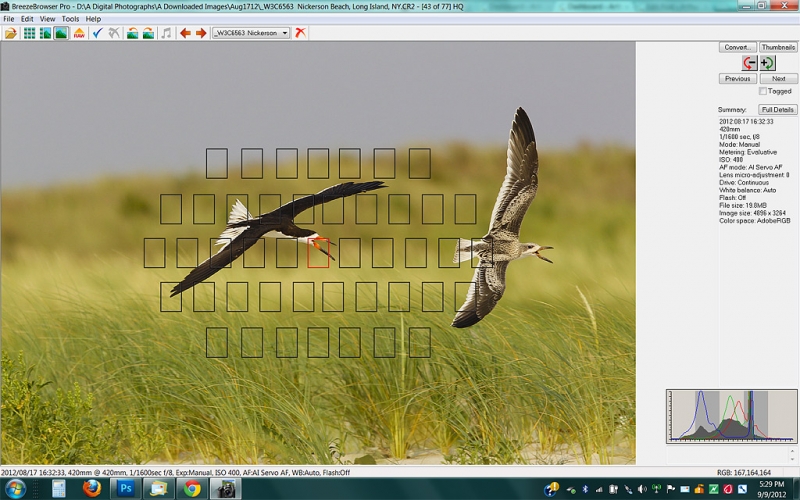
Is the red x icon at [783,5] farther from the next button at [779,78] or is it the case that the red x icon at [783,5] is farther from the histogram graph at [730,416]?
the histogram graph at [730,416]

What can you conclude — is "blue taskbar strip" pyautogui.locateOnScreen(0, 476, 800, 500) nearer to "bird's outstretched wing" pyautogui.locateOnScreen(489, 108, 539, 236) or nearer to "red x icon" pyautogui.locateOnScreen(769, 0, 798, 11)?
"bird's outstretched wing" pyautogui.locateOnScreen(489, 108, 539, 236)

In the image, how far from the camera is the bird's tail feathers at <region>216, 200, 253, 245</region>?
16.0 feet

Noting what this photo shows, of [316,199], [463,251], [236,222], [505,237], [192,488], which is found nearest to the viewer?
[192,488]

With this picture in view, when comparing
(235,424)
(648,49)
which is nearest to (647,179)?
(648,49)

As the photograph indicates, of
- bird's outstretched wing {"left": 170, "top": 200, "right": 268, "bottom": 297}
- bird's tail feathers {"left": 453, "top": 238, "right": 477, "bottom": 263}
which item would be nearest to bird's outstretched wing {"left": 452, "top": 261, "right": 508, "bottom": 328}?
bird's tail feathers {"left": 453, "top": 238, "right": 477, "bottom": 263}

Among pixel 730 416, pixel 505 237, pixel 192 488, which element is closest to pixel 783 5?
pixel 505 237

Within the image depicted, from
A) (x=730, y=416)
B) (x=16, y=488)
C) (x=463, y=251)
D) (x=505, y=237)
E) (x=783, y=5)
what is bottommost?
(x=16, y=488)

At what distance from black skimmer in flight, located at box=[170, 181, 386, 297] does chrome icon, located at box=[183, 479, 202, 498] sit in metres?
1.23

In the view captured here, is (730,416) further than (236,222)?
No

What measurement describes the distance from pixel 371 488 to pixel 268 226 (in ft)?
6.50

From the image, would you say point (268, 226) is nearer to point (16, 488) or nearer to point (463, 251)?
point (463, 251)

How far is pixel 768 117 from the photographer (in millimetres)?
4363

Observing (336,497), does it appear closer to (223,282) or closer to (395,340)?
(395,340)

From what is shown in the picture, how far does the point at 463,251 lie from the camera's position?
525 cm
